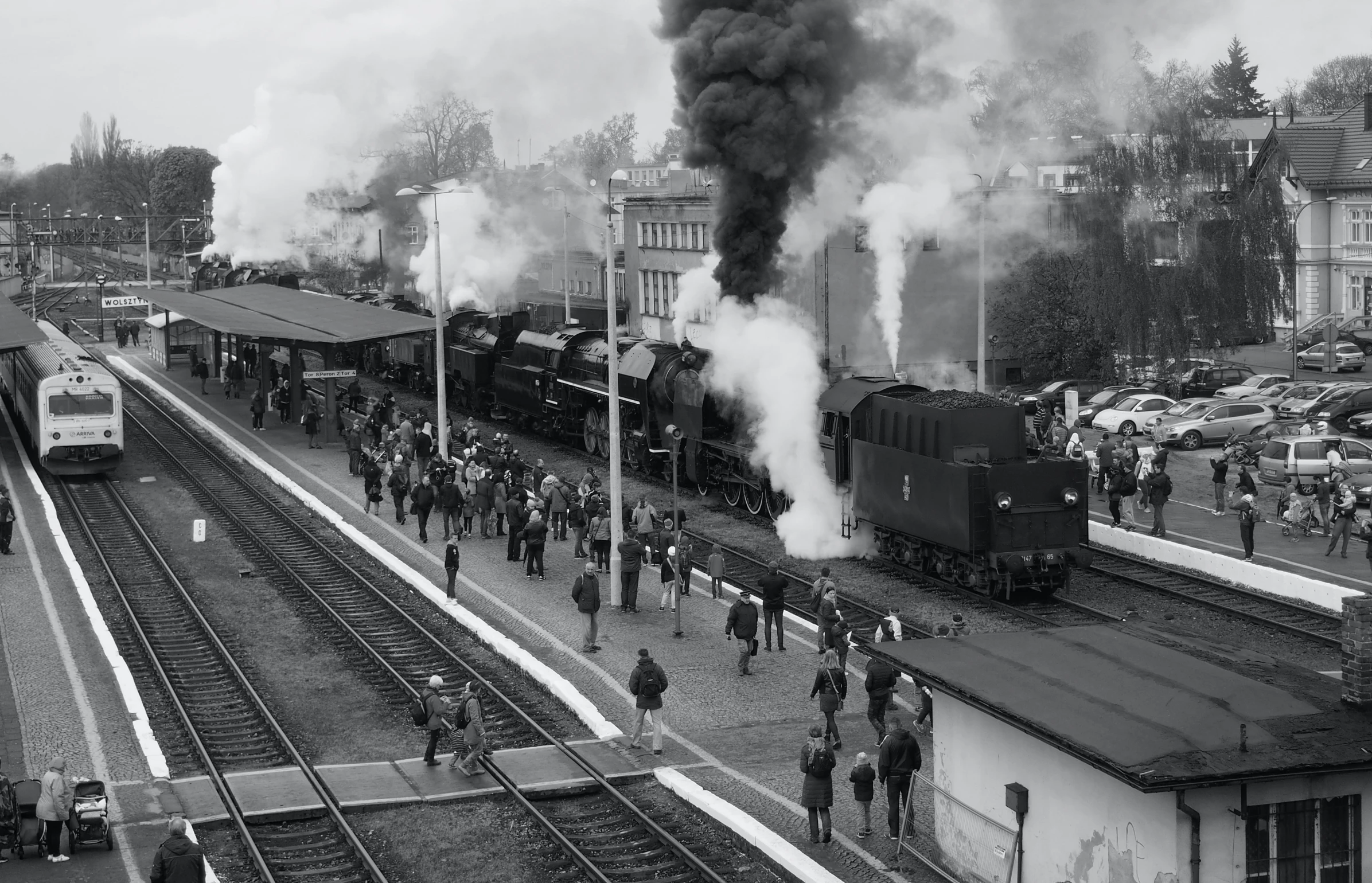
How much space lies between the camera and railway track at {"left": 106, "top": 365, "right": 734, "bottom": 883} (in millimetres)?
14219

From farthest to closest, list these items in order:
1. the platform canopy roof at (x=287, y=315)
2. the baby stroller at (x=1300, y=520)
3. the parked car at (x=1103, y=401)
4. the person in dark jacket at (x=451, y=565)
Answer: the parked car at (x=1103, y=401), the platform canopy roof at (x=287, y=315), the baby stroller at (x=1300, y=520), the person in dark jacket at (x=451, y=565)

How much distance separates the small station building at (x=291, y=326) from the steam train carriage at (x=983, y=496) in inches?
798

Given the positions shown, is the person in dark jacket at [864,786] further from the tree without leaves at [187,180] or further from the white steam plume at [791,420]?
the tree without leaves at [187,180]

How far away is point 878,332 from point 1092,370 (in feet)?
22.0

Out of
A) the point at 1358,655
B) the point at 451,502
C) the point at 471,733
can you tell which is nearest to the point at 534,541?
the point at 451,502

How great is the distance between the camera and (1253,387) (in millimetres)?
45438

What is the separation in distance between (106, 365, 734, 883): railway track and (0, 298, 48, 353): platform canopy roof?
4.59 metres

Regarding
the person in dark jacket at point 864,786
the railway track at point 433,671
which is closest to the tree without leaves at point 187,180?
the railway track at point 433,671

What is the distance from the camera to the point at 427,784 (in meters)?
16.2

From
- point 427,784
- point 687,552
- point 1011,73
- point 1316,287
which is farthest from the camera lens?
point 1316,287

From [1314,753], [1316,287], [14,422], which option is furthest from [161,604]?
[1316,287]

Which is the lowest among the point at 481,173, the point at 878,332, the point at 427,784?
the point at 427,784

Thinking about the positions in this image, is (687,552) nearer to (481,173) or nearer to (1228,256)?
(1228,256)

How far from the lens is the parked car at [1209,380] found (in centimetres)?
4659
